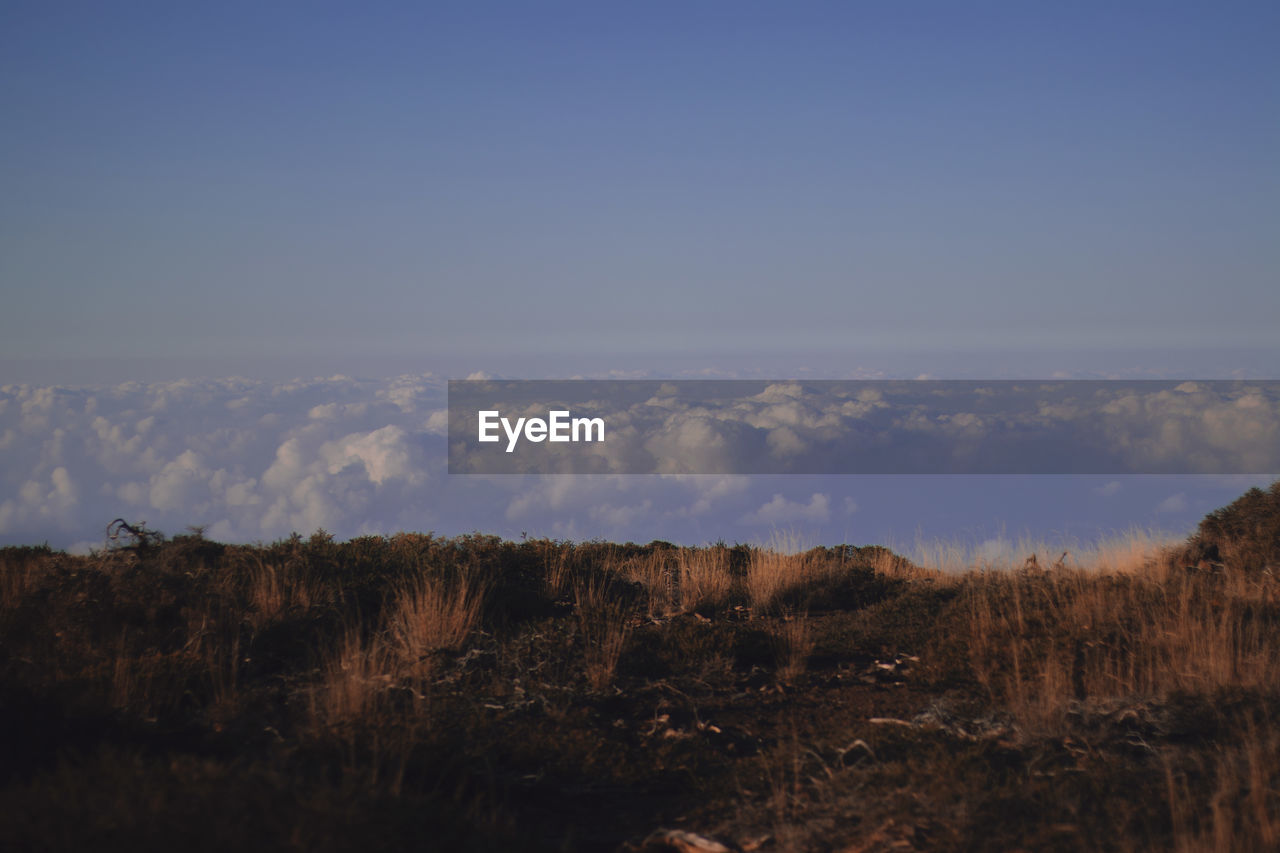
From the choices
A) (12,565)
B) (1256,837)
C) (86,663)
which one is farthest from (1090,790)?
(12,565)

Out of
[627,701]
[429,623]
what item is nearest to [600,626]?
[627,701]

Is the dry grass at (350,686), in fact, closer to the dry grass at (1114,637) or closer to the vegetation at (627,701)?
the vegetation at (627,701)

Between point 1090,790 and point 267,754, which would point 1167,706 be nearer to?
point 1090,790

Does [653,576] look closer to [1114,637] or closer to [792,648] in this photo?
[792,648]

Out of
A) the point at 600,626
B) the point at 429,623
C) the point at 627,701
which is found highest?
the point at 429,623

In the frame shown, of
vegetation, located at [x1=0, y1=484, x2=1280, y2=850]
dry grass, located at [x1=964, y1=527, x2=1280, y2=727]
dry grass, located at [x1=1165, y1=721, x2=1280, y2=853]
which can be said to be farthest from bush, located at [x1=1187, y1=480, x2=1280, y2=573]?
dry grass, located at [x1=1165, y1=721, x2=1280, y2=853]

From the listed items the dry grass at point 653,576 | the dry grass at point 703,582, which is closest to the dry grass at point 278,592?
the dry grass at point 653,576

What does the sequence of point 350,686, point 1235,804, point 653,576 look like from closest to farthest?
point 1235,804
point 350,686
point 653,576

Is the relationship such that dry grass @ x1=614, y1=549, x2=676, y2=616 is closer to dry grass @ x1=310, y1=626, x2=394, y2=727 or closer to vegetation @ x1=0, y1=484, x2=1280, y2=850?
vegetation @ x1=0, y1=484, x2=1280, y2=850

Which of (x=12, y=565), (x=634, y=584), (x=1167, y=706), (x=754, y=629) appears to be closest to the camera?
(x=1167, y=706)
